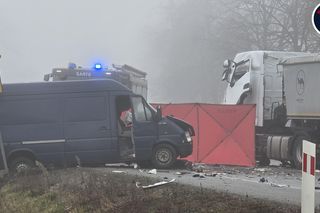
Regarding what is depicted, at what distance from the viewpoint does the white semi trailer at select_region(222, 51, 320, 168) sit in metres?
16.1

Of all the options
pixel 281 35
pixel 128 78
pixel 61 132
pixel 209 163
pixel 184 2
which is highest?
pixel 184 2

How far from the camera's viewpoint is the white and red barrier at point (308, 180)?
5.78m

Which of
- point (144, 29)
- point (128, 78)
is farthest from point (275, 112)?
point (144, 29)

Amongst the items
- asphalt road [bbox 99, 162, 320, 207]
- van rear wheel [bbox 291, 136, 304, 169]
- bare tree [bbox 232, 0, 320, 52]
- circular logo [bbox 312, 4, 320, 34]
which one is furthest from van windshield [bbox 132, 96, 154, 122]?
bare tree [bbox 232, 0, 320, 52]

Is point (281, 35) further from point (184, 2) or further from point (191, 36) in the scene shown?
point (184, 2)

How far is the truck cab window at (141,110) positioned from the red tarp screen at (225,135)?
306 centimetres

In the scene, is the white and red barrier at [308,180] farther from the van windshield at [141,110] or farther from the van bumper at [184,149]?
the van windshield at [141,110]

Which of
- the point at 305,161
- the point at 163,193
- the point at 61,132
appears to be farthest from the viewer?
the point at 61,132

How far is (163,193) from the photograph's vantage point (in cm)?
891

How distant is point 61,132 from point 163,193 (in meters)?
6.27

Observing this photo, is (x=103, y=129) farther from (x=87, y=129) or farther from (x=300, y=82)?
(x=300, y=82)

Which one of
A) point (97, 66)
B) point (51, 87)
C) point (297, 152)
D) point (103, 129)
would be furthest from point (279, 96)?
point (51, 87)

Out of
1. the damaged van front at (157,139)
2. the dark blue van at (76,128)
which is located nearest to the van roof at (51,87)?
the dark blue van at (76,128)

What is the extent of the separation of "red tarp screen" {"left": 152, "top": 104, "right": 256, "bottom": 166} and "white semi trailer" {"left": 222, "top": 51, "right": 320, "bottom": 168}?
1.03 m
